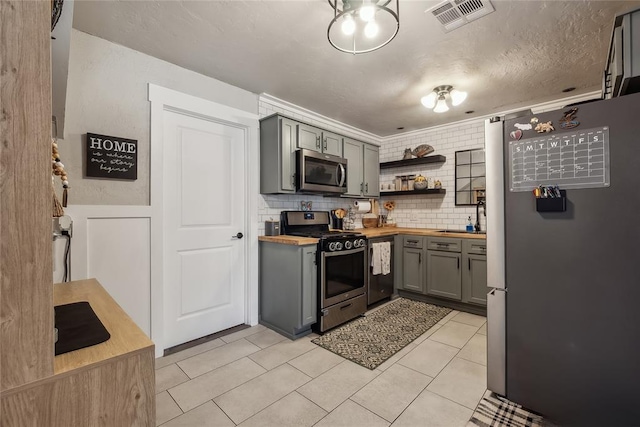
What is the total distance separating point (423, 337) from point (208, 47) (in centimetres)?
318

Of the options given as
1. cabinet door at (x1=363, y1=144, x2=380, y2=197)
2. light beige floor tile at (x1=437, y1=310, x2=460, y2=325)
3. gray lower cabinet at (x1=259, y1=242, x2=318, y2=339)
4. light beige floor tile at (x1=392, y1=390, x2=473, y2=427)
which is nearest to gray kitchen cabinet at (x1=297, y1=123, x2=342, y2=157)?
cabinet door at (x1=363, y1=144, x2=380, y2=197)

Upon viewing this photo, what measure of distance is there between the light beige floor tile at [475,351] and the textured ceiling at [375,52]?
2.44 meters

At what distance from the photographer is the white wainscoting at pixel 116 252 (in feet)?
6.70

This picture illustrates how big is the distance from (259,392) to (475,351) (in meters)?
1.85

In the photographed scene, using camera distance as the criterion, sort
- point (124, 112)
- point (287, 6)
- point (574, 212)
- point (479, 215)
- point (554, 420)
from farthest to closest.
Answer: point (479, 215), point (124, 112), point (287, 6), point (554, 420), point (574, 212)

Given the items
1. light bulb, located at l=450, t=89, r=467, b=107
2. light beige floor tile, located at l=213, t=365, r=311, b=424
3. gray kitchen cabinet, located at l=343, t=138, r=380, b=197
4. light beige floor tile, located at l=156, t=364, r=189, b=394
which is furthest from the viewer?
gray kitchen cabinet, located at l=343, t=138, r=380, b=197

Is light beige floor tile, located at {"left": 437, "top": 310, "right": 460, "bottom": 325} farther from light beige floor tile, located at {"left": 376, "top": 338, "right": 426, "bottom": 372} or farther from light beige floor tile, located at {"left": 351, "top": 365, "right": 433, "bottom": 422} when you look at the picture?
light beige floor tile, located at {"left": 351, "top": 365, "right": 433, "bottom": 422}

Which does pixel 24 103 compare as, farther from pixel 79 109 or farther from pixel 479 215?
pixel 479 215

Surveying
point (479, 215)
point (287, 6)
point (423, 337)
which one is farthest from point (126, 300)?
point (479, 215)

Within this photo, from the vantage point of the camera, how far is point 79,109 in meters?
2.06

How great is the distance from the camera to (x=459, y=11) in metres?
1.86

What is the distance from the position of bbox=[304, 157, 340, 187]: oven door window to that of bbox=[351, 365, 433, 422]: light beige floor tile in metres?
1.96

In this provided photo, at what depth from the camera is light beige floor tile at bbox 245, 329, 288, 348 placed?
265 cm

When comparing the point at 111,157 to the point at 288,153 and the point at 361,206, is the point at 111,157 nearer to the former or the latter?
the point at 288,153
